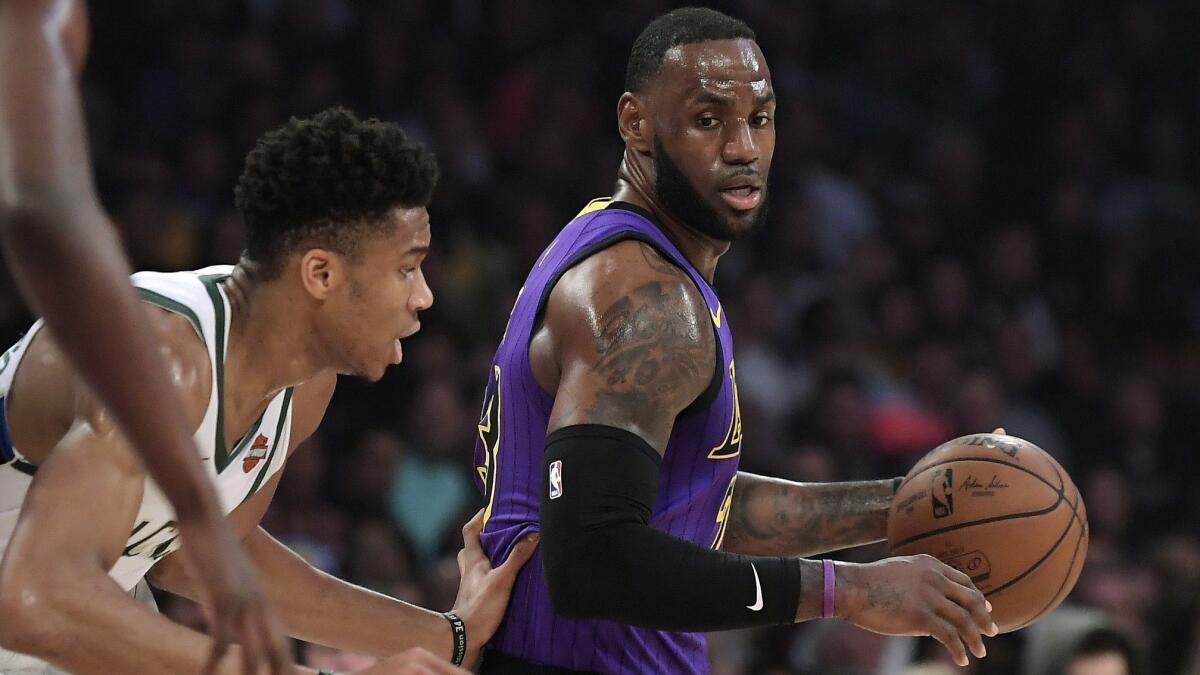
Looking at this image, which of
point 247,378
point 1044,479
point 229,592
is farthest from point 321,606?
point 229,592

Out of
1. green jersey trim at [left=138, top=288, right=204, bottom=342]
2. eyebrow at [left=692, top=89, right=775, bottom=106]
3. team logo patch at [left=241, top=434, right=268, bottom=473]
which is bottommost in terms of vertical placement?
team logo patch at [left=241, top=434, right=268, bottom=473]

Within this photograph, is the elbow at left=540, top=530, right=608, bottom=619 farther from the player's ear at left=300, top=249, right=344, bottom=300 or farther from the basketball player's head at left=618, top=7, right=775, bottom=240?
the basketball player's head at left=618, top=7, right=775, bottom=240

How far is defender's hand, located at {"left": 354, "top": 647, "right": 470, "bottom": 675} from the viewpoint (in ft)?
8.24

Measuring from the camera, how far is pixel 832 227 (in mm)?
9750

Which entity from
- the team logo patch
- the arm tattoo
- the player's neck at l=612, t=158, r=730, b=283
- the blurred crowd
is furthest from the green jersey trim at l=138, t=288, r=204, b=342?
the blurred crowd

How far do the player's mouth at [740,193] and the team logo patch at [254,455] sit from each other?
1102mm

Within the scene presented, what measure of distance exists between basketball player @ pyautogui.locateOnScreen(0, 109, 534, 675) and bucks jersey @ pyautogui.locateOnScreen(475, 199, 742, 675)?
81 millimetres

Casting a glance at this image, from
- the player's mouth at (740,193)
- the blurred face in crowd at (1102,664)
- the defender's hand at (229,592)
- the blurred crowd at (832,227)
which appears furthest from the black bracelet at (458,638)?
the blurred face in crowd at (1102,664)

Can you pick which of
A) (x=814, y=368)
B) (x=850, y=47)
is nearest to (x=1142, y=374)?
(x=814, y=368)

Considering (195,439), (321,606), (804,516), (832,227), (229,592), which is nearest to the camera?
(229,592)

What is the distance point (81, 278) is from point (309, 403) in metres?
1.94

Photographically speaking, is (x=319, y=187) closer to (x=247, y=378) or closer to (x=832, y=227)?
(x=247, y=378)

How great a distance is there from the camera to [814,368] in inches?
337

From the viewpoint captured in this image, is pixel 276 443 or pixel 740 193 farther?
pixel 740 193
